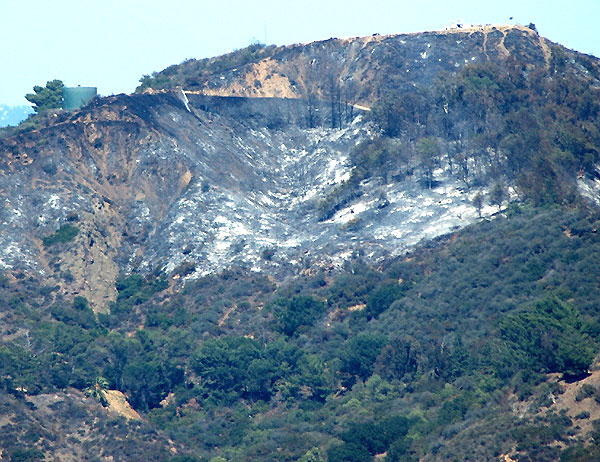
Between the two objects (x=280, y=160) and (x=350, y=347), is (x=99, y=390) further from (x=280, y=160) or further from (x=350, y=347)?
(x=280, y=160)

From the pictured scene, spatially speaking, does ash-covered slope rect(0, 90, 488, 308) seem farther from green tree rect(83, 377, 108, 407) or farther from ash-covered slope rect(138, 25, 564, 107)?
green tree rect(83, 377, 108, 407)

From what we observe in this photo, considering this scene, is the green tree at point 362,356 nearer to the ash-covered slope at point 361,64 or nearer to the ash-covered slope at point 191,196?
the ash-covered slope at point 191,196

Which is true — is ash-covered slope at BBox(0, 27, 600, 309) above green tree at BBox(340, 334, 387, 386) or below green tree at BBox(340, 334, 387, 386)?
above

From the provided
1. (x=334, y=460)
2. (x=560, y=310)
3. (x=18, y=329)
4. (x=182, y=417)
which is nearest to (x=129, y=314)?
(x=18, y=329)

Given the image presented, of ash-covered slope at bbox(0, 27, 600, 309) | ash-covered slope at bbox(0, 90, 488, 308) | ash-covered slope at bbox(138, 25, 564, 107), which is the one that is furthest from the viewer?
ash-covered slope at bbox(138, 25, 564, 107)

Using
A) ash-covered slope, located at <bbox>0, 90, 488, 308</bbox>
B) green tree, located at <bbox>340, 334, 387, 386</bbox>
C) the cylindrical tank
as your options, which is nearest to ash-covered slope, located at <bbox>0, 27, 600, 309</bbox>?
ash-covered slope, located at <bbox>0, 90, 488, 308</bbox>

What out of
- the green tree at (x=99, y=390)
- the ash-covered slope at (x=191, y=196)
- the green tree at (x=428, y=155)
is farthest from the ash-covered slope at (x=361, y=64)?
the green tree at (x=99, y=390)
